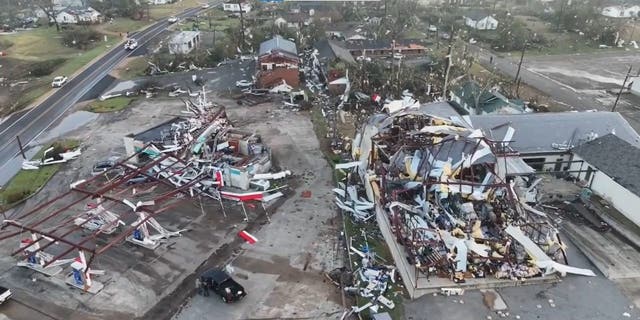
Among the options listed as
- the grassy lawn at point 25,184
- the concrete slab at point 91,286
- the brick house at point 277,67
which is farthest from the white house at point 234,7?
the concrete slab at point 91,286

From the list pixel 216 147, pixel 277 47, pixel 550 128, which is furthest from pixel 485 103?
pixel 277 47

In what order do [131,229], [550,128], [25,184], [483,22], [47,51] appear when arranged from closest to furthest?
[131,229]
[25,184]
[550,128]
[47,51]
[483,22]

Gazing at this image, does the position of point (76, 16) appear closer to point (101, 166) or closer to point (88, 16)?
point (88, 16)

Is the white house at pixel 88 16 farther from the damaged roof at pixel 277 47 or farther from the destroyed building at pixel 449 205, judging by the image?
the destroyed building at pixel 449 205

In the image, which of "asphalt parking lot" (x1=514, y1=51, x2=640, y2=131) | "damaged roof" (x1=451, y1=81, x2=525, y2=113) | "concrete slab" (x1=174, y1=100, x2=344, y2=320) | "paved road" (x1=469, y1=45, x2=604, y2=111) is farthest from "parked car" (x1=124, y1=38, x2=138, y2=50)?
"asphalt parking lot" (x1=514, y1=51, x2=640, y2=131)

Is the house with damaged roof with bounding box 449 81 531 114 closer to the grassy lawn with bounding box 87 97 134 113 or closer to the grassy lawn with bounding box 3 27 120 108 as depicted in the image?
the grassy lawn with bounding box 87 97 134 113

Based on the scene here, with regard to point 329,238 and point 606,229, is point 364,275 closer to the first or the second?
point 329,238
